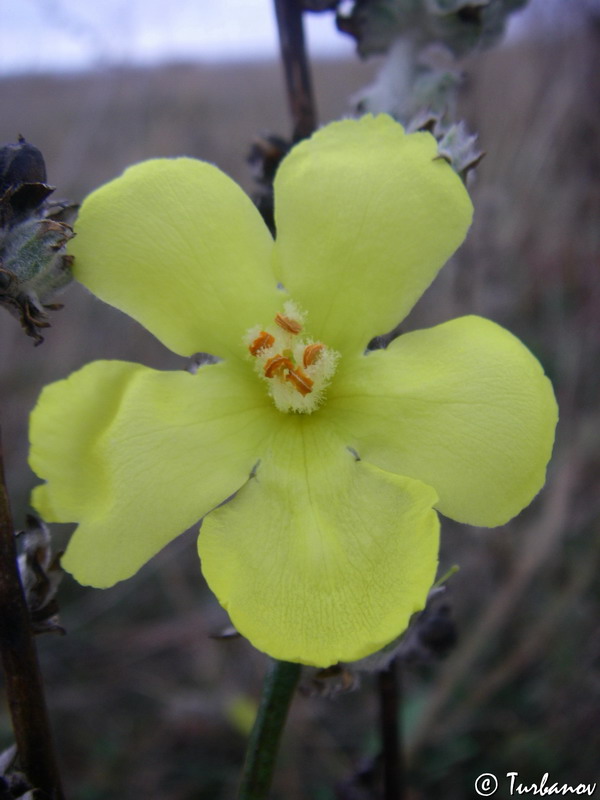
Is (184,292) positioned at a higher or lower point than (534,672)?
higher

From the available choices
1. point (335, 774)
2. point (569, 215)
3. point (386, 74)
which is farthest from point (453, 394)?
point (569, 215)

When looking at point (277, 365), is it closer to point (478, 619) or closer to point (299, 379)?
point (299, 379)

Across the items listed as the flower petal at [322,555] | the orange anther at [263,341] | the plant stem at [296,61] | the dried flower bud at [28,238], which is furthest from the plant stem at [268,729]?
the plant stem at [296,61]

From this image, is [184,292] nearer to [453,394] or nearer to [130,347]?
[453,394]

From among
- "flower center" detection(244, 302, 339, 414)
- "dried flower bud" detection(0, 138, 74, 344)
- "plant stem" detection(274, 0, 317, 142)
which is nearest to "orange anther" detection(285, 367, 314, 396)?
"flower center" detection(244, 302, 339, 414)

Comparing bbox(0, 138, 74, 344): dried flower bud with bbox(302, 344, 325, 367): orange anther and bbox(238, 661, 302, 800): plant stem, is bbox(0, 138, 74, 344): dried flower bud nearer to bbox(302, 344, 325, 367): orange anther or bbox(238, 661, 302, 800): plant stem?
bbox(302, 344, 325, 367): orange anther

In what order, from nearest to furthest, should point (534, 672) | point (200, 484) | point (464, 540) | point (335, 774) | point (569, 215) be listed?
point (200, 484) → point (335, 774) → point (534, 672) → point (464, 540) → point (569, 215)

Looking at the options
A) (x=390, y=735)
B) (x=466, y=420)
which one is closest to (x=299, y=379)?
(x=466, y=420)
